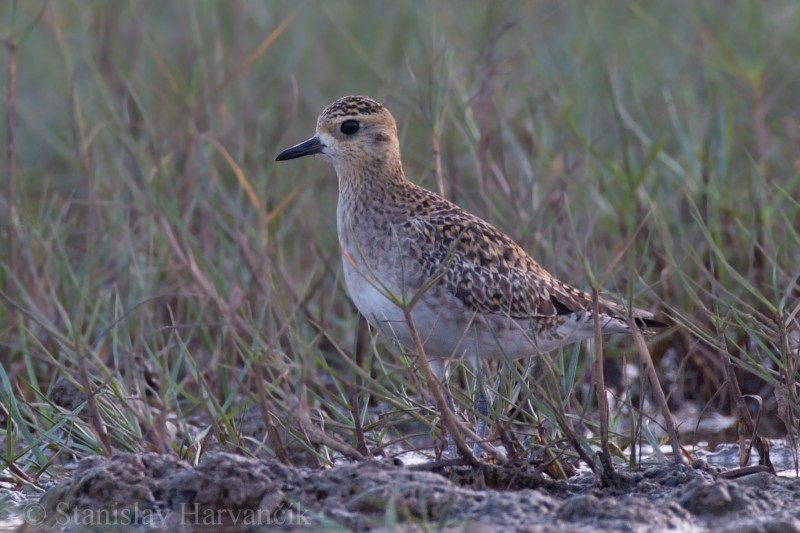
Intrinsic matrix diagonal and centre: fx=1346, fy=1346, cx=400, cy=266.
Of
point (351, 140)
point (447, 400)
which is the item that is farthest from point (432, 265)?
point (351, 140)

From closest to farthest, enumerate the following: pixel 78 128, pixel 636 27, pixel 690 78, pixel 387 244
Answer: pixel 387 244 < pixel 78 128 < pixel 690 78 < pixel 636 27

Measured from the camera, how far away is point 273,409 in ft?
17.4

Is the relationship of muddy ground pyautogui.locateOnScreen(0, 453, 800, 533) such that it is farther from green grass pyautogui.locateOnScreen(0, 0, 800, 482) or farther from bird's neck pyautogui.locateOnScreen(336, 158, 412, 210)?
bird's neck pyautogui.locateOnScreen(336, 158, 412, 210)

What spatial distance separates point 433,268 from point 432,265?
2 cm

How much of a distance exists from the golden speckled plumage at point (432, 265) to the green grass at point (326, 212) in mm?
202

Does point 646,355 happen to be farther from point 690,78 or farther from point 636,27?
point 636,27

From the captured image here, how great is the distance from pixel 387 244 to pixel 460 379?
3.08 feet

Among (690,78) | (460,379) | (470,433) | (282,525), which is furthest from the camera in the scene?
(690,78)

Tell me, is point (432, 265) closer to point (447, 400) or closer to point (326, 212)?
point (447, 400)

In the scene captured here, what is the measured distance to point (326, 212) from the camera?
8125 mm

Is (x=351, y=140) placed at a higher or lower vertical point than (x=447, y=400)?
higher

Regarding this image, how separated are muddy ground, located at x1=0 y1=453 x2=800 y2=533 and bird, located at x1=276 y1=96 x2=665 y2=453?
0.92 m

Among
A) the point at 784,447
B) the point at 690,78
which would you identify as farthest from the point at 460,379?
the point at 690,78

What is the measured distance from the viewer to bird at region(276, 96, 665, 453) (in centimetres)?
553
